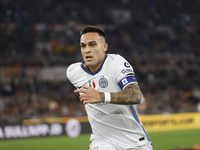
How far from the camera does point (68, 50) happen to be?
27.5 metres

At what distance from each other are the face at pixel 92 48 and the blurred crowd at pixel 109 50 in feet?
47.6

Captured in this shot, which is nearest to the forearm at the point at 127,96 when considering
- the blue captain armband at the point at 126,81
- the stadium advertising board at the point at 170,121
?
the blue captain armband at the point at 126,81

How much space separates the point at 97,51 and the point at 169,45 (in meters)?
28.0

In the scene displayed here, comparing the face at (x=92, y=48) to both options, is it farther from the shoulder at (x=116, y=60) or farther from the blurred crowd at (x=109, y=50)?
the blurred crowd at (x=109, y=50)

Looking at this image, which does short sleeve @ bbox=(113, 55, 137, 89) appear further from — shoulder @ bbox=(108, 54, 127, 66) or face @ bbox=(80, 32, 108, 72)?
face @ bbox=(80, 32, 108, 72)

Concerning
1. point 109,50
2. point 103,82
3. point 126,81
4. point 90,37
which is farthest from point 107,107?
point 109,50

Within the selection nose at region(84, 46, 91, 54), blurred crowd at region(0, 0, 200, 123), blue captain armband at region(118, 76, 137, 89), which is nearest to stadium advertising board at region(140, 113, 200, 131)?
blurred crowd at region(0, 0, 200, 123)

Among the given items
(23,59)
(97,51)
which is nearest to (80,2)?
(23,59)

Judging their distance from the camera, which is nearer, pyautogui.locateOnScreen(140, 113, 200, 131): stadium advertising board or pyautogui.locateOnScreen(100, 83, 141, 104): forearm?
pyautogui.locateOnScreen(100, 83, 141, 104): forearm

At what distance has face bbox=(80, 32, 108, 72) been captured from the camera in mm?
4730

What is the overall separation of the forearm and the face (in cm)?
61

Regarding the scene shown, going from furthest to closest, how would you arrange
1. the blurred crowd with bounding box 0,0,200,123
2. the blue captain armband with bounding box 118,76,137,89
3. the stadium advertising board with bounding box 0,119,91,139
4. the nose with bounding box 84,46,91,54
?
the blurred crowd with bounding box 0,0,200,123 → the stadium advertising board with bounding box 0,119,91,139 → the nose with bounding box 84,46,91,54 → the blue captain armband with bounding box 118,76,137,89

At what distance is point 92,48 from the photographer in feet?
15.5

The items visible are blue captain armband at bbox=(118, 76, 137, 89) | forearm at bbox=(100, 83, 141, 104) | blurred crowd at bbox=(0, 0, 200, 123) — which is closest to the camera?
forearm at bbox=(100, 83, 141, 104)
